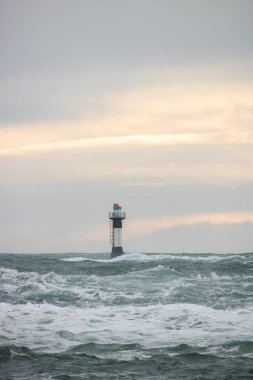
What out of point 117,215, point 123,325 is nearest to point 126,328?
point 123,325

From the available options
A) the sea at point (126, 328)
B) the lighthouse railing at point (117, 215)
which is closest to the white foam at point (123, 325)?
the sea at point (126, 328)

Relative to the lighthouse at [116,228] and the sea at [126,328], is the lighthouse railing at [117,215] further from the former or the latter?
the sea at [126,328]

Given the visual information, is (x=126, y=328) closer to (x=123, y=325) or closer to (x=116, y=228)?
(x=123, y=325)

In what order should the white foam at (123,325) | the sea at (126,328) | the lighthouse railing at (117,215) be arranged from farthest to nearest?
the lighthouse railing at (117,215), the white foam at (123,325), the sea at (126,328)

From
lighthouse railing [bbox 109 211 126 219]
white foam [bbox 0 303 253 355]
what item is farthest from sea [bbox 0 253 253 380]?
lighthouse railing [bbox 109 211 126 219]

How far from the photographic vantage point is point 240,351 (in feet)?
51.7

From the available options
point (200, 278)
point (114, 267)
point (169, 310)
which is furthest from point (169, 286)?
point (114, 267)

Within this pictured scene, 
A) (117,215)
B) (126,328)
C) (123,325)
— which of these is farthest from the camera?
(117,215)

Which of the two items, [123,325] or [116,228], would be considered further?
[116,228]

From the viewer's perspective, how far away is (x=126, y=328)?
62.3ft

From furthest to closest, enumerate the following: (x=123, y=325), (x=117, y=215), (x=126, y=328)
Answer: (x=117, y=215) → (x=123, y=325) → (x=126, y=328)

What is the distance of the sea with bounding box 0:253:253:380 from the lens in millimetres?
14023

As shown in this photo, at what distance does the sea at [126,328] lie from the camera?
1402cm

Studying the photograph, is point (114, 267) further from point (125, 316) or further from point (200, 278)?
point (125, 316)
